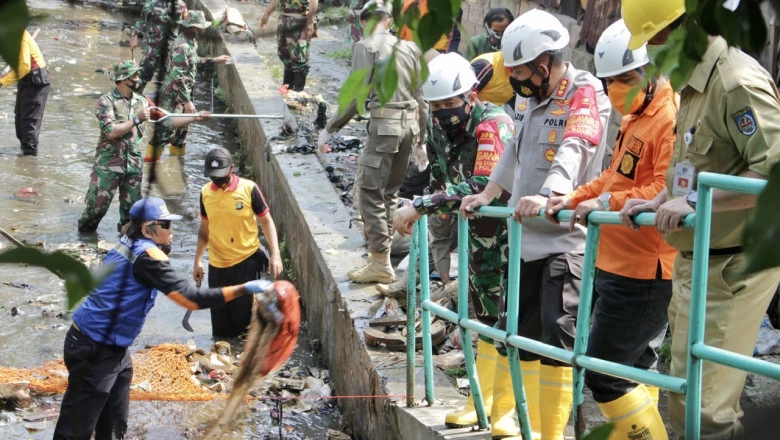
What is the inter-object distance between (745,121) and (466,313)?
1681mm

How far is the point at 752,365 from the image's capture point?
2504mm

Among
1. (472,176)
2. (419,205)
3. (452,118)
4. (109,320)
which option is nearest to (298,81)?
(109,320)

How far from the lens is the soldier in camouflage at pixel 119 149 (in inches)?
359

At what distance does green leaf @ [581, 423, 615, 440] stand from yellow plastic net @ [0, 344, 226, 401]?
5.68 metres

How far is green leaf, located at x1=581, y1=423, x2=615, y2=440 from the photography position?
1412 millimetres

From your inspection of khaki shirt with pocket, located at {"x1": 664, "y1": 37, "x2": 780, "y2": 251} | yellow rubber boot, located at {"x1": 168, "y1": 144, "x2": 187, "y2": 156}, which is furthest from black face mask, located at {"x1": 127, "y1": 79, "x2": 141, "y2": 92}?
khaki shirt with pocket, located at {"x1": 664, "y1": 37, "x2": 780, "y2": 251}

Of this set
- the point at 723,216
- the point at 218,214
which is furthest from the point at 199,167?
the point at 723,216

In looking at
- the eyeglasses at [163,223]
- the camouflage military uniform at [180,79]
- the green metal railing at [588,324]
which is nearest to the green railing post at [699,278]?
the green metal railing at [588,324]

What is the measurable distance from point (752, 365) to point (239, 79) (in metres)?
11.2

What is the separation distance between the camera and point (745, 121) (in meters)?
2.97

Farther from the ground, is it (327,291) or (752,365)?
(752,365)

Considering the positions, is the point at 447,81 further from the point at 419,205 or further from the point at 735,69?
the point at 735,69

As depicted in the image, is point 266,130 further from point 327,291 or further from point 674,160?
point 674,160

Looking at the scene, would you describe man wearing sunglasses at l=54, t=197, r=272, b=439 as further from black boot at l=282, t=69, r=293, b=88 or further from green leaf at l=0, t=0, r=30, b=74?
black boot at l=282, t=69, r=293, b=88
